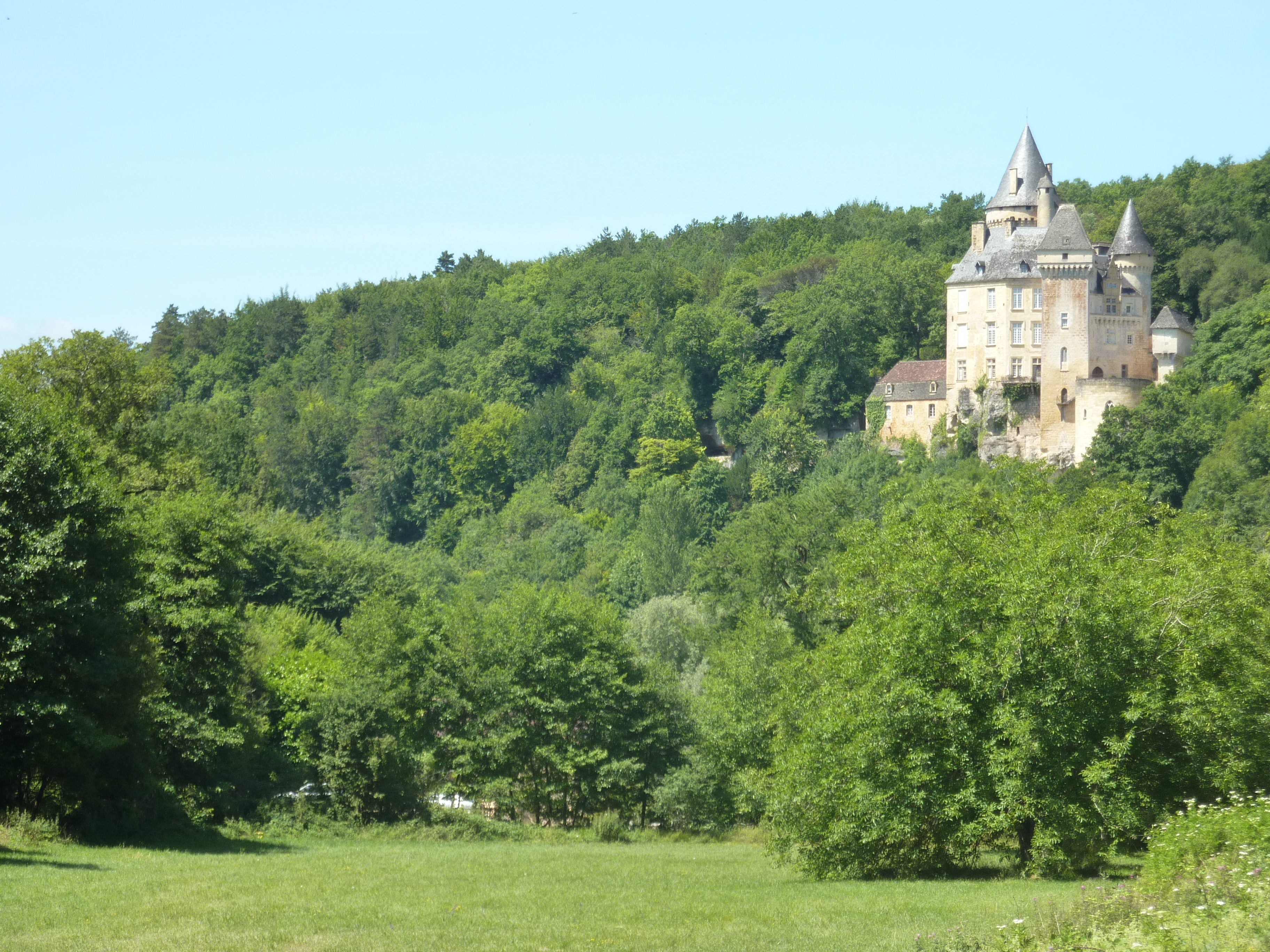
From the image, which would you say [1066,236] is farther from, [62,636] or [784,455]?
[62,636]

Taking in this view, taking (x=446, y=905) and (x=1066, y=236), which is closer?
(x=446, y=905)

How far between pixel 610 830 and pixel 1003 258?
203 ft

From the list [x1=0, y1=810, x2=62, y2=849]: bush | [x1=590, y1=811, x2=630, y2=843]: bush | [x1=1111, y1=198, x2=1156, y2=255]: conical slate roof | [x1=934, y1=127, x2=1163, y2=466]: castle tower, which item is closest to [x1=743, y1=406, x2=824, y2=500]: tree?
[x1=934, y1=127, x2=1163, y2=466]: castle tower

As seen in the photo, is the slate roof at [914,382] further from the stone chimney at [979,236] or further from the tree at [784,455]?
the stone chimney at [979,236]

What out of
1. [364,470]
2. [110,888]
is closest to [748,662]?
[110,888]

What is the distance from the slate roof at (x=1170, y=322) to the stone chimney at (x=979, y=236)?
36.4ft

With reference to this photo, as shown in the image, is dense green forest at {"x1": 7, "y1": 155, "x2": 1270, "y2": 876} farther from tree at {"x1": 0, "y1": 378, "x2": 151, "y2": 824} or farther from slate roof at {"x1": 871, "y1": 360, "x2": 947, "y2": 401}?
slate roof at {"x1": 871, "y1": 360, "x2": 947, "y2": 401}

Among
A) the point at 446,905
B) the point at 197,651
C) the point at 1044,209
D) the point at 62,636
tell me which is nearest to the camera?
the point at 446,905

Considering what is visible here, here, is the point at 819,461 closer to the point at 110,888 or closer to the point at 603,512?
the point at 603,512

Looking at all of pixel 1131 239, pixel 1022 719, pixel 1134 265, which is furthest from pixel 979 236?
pixel 1022 719

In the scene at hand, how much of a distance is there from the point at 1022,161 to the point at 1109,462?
2591cm

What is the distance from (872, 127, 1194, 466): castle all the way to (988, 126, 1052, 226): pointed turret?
106 centimetres

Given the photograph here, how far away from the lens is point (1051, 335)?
90312 millimetres

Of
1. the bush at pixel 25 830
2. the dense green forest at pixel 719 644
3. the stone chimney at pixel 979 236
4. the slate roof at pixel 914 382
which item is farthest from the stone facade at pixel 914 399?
the bush at pixel 25 830
